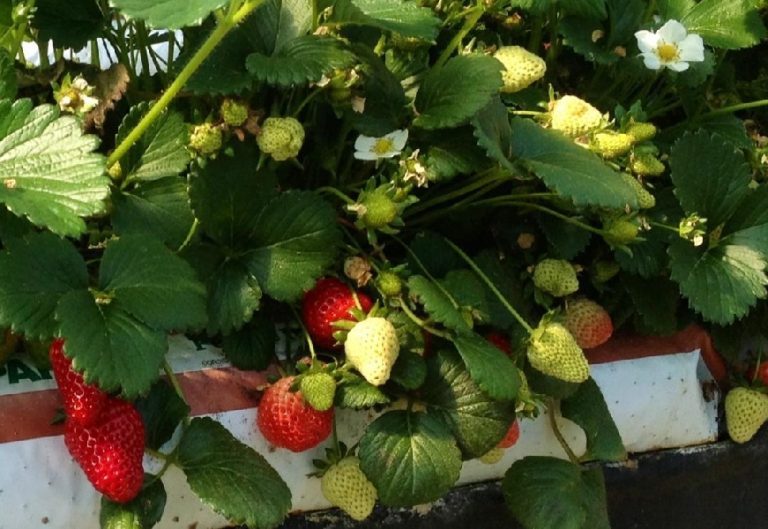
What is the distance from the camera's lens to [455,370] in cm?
90

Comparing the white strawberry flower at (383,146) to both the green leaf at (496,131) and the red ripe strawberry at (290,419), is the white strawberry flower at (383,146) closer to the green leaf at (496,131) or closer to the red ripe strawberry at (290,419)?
the green leaf at (496,131)

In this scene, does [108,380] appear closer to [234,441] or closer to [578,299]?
[234,441]

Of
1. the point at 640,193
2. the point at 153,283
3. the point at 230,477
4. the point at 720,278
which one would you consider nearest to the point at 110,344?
the point at 153,283

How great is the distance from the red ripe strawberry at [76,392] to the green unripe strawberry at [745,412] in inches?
28.0

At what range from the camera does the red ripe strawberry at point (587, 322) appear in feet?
3.35

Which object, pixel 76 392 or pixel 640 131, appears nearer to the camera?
pixel 76 392

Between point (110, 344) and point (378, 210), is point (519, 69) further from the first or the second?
point (110, 344)

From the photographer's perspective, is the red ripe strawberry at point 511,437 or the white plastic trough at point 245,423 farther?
the red ripe strawberry at point 511,437

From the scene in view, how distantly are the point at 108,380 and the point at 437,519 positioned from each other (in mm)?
454

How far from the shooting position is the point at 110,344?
2.35 ft

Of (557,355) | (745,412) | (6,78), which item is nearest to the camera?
(6,78)

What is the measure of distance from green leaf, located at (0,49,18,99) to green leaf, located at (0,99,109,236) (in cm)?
2

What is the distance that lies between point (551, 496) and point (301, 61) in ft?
1.55

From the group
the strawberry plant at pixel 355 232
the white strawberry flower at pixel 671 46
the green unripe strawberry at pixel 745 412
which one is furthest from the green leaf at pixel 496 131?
the green unripe strawberry at pixel 745 412
